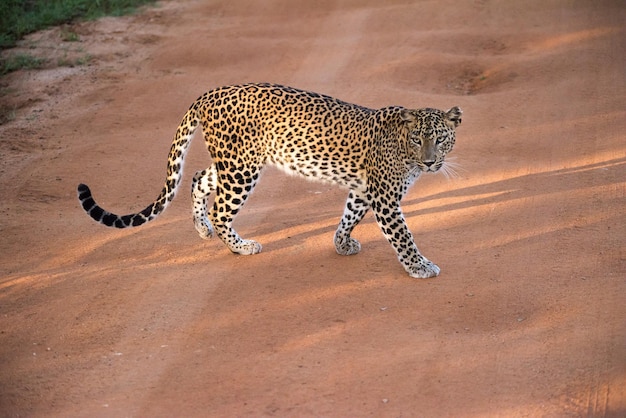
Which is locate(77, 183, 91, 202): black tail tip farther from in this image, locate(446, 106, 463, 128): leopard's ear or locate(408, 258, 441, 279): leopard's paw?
locate(446, 106, 463, 128): leopard's ear

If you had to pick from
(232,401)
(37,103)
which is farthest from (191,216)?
(37,103)

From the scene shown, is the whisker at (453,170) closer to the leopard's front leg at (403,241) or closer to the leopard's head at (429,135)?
the leopard's head at (429,135)

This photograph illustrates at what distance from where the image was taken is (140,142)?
39.9 feet

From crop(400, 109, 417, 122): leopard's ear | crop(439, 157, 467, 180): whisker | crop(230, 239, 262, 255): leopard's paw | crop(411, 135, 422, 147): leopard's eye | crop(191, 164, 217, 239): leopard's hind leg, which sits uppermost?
crop(400, 109, 417, 122): leopard's ear

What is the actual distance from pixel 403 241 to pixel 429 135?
1006mm

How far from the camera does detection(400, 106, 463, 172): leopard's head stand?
26.9 ft

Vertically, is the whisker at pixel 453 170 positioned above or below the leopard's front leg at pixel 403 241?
below

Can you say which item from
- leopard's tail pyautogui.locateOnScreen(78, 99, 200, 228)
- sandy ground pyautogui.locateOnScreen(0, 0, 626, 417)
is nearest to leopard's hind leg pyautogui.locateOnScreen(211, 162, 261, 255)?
sandy ground pyautogui.locateOnScreen(0, 0, 626, 417)

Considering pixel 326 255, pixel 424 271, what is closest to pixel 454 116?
pixel 424 271

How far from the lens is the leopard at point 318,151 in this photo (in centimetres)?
836

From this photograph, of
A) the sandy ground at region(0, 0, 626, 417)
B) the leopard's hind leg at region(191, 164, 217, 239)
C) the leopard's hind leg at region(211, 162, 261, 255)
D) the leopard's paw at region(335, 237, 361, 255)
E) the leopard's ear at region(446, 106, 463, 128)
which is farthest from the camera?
the leopard's hind leg at region(191, 164, 217, 239)

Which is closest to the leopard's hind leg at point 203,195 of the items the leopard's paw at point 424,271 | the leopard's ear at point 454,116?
the leopard's paw at point 424,271

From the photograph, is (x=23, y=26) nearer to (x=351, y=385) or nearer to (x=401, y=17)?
(x=401, y=17)

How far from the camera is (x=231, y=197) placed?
28.8ft
